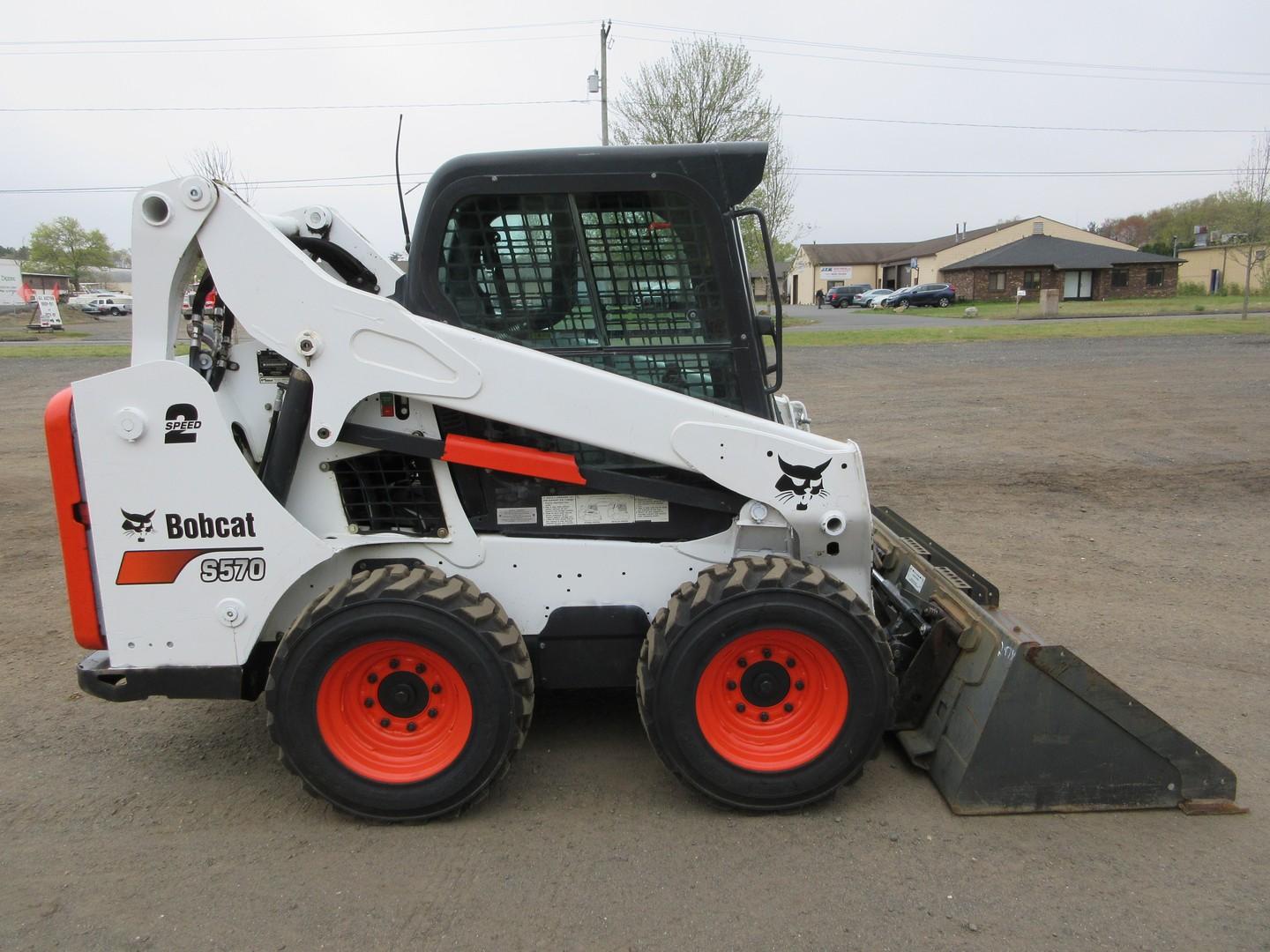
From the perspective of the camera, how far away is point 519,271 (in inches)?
139

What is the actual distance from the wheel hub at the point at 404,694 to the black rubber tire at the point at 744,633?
2.65 feet

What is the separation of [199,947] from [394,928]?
0.57 metres

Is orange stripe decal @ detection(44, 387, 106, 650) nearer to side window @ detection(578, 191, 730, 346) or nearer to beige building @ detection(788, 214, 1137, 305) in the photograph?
side window @ detection(578, 191, 730, 346)

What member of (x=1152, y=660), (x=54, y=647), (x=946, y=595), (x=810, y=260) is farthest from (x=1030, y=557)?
(x=810, y=260)

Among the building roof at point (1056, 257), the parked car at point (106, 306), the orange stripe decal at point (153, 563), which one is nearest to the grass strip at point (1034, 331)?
the orange stripe decal at point (153, 563)

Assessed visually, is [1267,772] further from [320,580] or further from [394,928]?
[320,580]

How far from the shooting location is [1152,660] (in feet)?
15.7

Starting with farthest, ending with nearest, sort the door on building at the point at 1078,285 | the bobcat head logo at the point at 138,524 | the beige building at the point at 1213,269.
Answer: the beige building at the point at 1213,269
the door on building at the point at 1078,285
the bobcat head logo at the point at 138,524

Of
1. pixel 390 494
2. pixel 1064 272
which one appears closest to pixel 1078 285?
pixel 1064 272

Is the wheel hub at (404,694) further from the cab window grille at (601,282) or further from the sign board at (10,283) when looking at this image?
the sign board at (10,283)

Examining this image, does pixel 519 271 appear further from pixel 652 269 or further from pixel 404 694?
pixel 404 694

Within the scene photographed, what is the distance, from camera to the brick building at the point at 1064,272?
57.7 metres

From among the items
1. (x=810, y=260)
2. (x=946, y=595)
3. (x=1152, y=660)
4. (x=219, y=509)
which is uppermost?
(x=810, y=260)

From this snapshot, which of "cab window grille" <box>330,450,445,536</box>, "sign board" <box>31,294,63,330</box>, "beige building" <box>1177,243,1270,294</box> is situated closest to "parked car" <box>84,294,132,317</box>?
"sign board" <box>31,294,63,330</box>
